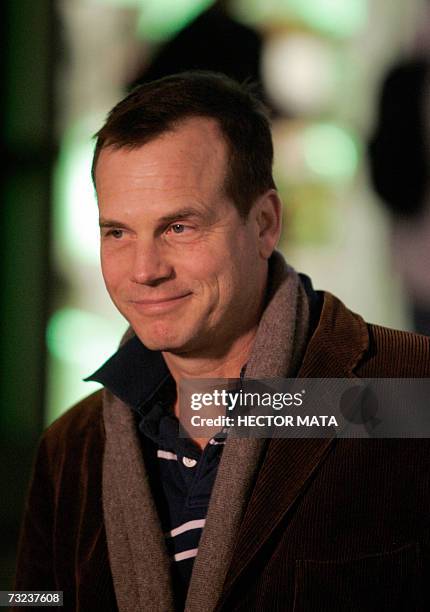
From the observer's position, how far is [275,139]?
9.05 feet

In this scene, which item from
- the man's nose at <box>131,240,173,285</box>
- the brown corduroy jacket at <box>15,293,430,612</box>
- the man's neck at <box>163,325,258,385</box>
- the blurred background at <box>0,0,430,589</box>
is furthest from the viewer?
the blurred background at <box>0,0,430,589</box>

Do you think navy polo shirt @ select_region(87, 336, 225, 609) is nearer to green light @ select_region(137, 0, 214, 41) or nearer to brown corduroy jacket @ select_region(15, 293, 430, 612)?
brown corduroy jacket @ select_region(15, 293, 430, 612)

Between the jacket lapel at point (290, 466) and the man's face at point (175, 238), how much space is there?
0.19 metres

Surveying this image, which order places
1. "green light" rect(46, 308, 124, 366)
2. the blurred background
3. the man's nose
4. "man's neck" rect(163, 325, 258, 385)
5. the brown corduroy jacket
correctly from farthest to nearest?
"green light" rect(46, 308, 124, 366), the blurred background, "man's neck" rect(163, 325, 258, 385), the man's nose, the brown corduroy jacket

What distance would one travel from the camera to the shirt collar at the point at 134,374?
1.54 m

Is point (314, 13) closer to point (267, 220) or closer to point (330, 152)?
point (330, 152)

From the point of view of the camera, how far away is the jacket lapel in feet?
4.15

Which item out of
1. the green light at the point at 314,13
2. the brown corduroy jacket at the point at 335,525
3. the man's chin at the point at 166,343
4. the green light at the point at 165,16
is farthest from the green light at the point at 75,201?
the brown corduroy jacket at the point at 335,525

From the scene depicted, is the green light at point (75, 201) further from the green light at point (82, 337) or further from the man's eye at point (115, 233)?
the man's eye at point (115, 233)

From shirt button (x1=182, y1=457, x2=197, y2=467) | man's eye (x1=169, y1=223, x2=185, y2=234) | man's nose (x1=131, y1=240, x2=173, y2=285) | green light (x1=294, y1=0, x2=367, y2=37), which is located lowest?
shirt button (x1=182, y1=457, x2=197, y2=467)

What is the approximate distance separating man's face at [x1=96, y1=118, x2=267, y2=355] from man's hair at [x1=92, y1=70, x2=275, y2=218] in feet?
0.06

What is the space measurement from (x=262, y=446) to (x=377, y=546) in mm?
246

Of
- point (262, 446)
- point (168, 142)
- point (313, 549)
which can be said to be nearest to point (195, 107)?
point (168, 142)

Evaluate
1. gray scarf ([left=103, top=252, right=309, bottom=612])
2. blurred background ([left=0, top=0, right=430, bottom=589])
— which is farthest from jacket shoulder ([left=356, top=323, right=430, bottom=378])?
blurred background ([left=0, top=0, right=430, bottom=589])
